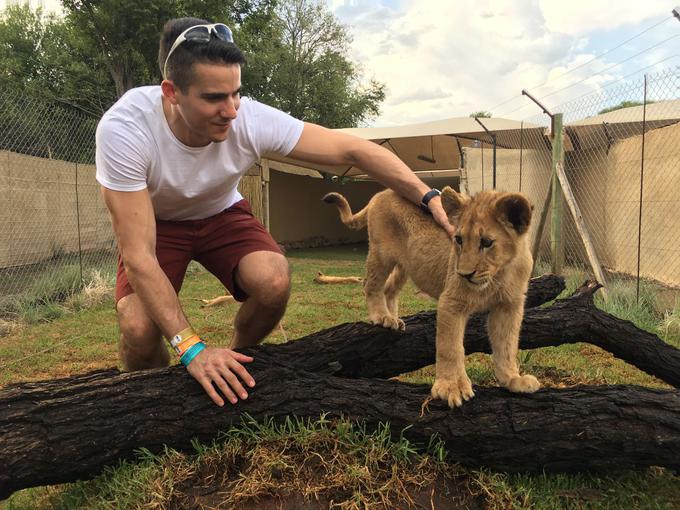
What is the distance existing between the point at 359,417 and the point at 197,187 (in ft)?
5.83

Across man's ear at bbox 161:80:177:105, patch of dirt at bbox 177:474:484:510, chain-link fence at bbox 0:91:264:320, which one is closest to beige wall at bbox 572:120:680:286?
patch of dirt at bbox 177:474:484:510

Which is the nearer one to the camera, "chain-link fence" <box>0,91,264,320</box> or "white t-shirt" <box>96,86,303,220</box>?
"white t-shirt" <box>96,86,303,220</box>

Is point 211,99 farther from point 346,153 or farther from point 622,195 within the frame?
point 622,195

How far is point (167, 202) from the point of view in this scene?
140 inches

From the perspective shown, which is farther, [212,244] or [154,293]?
[212,244]

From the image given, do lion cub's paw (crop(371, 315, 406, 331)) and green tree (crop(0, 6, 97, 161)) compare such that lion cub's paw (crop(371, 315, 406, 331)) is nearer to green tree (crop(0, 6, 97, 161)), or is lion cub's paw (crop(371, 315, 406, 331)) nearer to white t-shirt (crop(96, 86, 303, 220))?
white t-shirt (crop(96, 86, 303, 220))

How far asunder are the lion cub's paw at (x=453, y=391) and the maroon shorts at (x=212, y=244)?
1.53 meters

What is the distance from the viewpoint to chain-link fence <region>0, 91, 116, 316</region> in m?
8.54

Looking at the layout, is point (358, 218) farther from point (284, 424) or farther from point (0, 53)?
point (0, 53)

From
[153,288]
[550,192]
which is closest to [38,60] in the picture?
[550,192]

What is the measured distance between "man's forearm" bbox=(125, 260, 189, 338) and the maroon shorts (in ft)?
2.06

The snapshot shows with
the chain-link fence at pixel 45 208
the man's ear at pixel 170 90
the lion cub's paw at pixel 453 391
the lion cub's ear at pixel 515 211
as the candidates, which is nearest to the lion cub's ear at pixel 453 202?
the lion cub's ear at pixel 515 211

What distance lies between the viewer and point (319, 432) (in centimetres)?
295

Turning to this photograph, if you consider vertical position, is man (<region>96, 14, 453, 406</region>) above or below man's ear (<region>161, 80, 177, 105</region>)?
below
